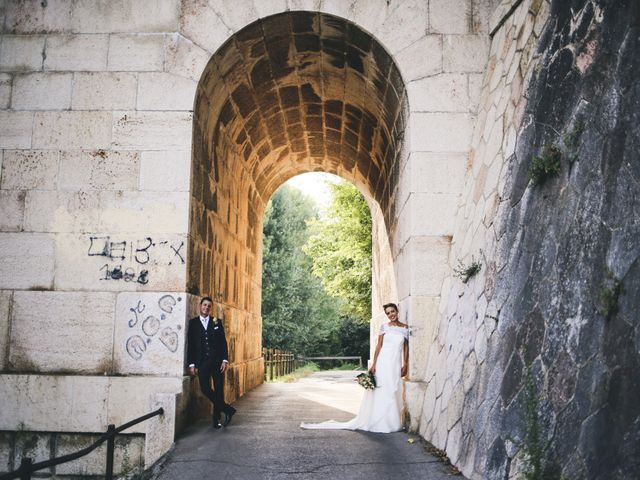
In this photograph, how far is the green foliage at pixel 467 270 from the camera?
574 cm

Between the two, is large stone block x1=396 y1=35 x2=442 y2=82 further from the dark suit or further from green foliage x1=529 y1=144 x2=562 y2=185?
the dark suit

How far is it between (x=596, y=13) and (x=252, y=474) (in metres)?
4.64

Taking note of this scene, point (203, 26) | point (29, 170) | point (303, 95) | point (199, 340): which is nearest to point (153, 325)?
point (199, 340)

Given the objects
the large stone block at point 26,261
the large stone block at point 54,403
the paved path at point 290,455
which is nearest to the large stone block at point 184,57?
the large stone block at point 26,261

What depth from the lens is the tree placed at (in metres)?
31.1

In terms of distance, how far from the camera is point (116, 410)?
6605mm

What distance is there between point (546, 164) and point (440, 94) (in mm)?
3067

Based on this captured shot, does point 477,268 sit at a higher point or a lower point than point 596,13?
lower

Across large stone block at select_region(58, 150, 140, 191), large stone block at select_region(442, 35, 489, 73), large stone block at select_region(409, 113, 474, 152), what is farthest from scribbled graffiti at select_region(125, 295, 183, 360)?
large stone block at select_region(442, 35, 489, 73)

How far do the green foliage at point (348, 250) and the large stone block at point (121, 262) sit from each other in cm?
1296

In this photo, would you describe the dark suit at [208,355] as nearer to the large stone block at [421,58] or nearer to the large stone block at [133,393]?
the large stone block at [133,393]

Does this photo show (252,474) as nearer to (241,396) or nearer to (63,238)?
(63,238)

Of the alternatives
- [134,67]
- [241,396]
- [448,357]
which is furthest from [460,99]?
[241,396]

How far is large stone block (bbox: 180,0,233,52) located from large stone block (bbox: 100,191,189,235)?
196cm
